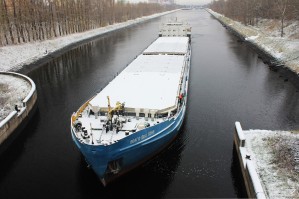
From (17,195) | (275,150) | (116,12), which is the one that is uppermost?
(116,12)

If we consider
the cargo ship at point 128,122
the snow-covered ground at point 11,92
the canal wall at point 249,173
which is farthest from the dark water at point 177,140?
the snow-covered ground at point 11,92

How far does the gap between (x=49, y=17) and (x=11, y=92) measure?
51.4 m

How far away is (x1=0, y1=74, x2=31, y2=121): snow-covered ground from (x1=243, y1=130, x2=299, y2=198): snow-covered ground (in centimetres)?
2403

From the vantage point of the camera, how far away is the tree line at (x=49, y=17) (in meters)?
65.3

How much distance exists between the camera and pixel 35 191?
1920 cm

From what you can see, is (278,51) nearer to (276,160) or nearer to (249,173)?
(276,160)

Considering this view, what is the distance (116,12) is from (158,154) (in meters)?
123

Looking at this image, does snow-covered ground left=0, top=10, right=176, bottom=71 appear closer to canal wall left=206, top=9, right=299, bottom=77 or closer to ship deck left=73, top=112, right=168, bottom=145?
ship deck left=73, top=112, right=168, bottom=145

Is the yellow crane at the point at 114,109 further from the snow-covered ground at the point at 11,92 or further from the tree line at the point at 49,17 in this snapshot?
the tree line at the point at 49,17

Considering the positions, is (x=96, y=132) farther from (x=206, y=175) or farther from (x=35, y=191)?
(x=206, y=175)

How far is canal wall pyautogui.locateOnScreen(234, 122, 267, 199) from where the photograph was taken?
15.8 m

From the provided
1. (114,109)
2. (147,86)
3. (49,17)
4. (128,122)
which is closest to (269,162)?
(128,122)

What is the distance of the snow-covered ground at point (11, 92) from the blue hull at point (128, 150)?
43.9 ft

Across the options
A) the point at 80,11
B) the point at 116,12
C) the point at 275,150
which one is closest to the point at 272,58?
the point at 275,150
